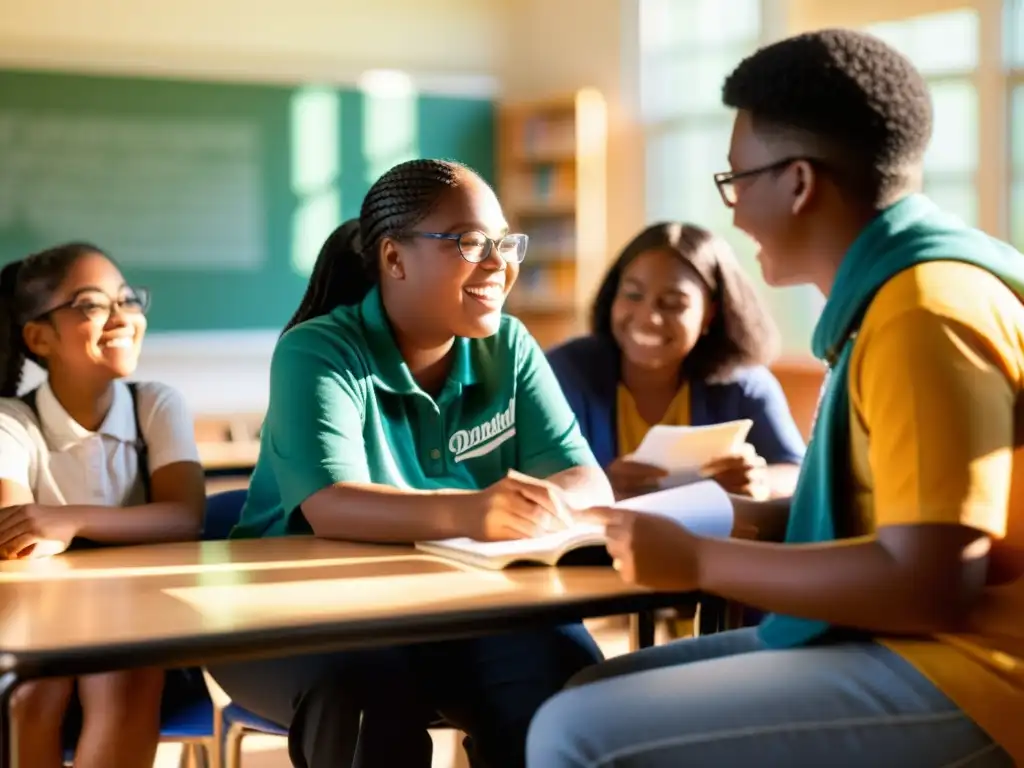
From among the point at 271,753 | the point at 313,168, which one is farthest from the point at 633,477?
the point at 313,168

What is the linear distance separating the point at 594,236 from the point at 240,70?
2.30 m

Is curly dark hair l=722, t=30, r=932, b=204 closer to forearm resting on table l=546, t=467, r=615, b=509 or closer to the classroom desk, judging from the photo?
the classroom desk

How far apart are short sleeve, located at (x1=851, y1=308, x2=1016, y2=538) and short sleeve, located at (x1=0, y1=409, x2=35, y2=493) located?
1.40m

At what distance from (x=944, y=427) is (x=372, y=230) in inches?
47.7

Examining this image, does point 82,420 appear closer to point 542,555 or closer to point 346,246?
point 346,246

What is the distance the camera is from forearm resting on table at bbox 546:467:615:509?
2.09 meters

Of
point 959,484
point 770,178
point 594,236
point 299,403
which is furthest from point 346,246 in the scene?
point 594,236

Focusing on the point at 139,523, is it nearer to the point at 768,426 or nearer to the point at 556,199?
the point at 768,426

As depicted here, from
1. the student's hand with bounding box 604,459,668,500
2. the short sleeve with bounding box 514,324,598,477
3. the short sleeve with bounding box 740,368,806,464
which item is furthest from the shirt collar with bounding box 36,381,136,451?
the short sleeve with bounding box 740,368,806,464

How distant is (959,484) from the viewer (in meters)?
1.29

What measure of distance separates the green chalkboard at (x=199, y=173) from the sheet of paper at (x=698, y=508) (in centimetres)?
586

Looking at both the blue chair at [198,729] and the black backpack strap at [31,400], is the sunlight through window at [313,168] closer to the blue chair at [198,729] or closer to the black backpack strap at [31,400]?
the black backpack strap at [31,400]

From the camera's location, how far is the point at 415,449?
6.98 feet

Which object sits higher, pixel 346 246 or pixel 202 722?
pixel 346 246
